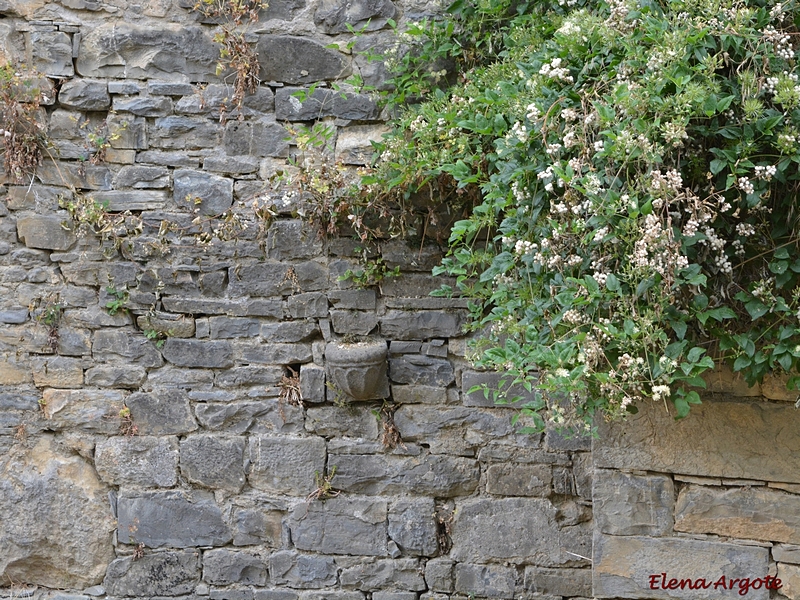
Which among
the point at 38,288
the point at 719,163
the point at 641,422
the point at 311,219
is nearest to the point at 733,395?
the point at 641,422

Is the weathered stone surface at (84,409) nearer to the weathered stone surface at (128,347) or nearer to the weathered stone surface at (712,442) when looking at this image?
Result: the weathered stone surface at (128,347)

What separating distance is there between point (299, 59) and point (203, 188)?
0.72 meters

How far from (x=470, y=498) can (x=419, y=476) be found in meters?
Result: 0.24

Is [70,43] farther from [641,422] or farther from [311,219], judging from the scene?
[641,422]

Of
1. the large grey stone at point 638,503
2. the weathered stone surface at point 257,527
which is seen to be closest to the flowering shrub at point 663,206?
the large grey stone at point 638,503

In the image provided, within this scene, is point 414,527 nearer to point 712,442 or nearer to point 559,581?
point 559,581

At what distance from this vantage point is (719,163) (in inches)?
71.4

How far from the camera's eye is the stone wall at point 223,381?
3217 millimetres

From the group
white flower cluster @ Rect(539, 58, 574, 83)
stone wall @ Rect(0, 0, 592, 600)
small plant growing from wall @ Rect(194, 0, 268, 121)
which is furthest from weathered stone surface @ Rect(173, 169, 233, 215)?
white flower cluster @ Rect(539, 58, 574, 83)

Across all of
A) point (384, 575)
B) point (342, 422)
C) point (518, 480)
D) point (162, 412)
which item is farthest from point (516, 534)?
point (162, 412)

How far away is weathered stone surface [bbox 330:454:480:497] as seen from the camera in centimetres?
323

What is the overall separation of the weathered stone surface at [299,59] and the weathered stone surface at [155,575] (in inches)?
87.6

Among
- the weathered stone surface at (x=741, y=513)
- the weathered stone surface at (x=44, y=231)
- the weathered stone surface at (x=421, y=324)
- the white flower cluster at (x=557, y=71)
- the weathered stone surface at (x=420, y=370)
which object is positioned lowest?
the weathered stone surface at (x=741, y=513)
